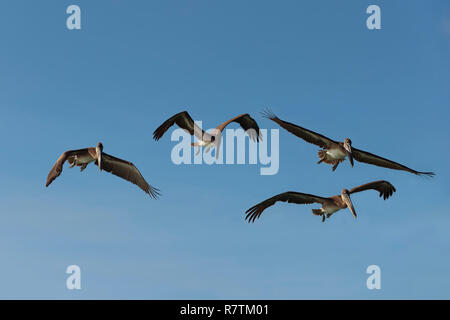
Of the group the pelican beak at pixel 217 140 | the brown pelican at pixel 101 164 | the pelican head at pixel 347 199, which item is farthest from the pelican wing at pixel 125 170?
the pelican head at pixel 347 199

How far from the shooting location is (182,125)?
98.6ft

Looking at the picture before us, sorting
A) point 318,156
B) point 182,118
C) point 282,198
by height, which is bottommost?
point 282,198

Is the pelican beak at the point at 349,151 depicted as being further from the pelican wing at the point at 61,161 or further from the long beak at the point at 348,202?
the pelican wing at the point at 61,161

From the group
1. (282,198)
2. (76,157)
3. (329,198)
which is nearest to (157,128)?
(76,157)

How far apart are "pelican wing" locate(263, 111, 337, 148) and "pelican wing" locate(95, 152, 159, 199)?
23.3ft

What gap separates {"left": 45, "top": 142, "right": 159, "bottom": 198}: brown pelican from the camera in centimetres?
2805

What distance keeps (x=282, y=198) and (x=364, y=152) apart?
562 cm

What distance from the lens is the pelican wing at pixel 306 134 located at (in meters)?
29.2

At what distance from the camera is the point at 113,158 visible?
29.9 m

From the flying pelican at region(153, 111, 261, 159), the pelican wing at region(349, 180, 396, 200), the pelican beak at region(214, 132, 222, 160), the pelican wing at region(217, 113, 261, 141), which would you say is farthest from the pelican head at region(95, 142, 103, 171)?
the pelican wing at region(349, 180, 396, 200)

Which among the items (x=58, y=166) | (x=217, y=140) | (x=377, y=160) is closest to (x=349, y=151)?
(x=377, y=160)

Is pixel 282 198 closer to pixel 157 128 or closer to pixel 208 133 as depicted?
pixel 208 133

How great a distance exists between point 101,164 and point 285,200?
879cm

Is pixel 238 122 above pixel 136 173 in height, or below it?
above
